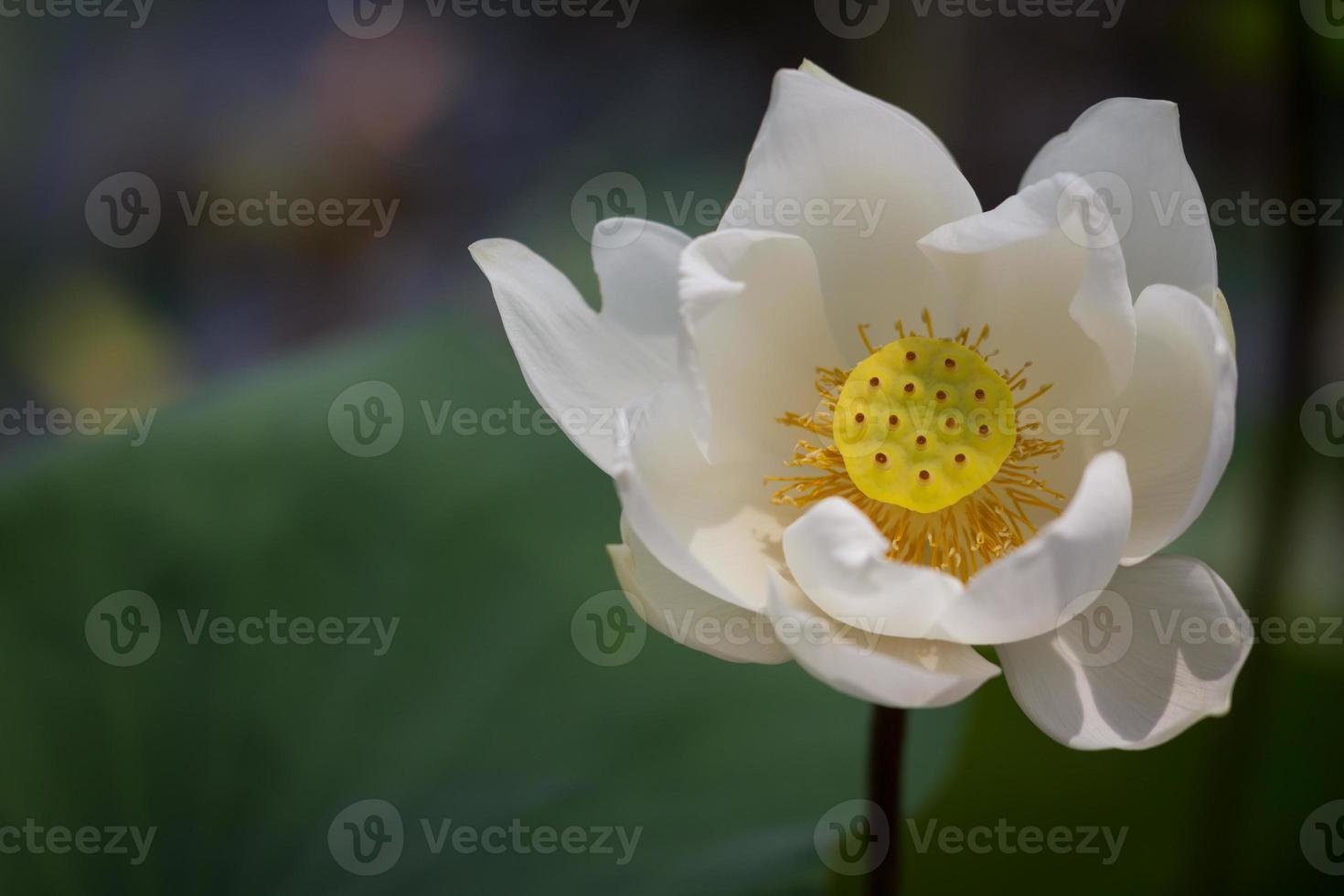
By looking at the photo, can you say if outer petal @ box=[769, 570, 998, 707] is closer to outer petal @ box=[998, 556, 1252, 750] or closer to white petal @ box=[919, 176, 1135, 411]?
outer petal @ box=[998, 556, 1252, 750]

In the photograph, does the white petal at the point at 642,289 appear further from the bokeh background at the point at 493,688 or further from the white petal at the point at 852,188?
the bokeh background at the point at 493,688

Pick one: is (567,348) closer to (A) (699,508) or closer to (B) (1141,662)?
(A) (699,508)

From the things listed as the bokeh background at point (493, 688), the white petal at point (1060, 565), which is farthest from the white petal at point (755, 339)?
the bokeh background at point (493, 688)

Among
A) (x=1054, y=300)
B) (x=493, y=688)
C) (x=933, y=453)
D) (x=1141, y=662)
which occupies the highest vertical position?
(x=1054, y=300)

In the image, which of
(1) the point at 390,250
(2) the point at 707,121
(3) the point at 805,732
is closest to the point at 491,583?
(3) the point at 805,732

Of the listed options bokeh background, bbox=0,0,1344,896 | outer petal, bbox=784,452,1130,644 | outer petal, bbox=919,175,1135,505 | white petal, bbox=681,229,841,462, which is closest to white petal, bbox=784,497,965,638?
outer petal, bbox=784,452,1130,644

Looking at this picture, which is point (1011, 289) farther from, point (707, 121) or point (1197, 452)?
point (707, 121)

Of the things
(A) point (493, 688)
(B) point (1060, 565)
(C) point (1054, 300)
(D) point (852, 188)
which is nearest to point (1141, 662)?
(B) point (1060, 565)
